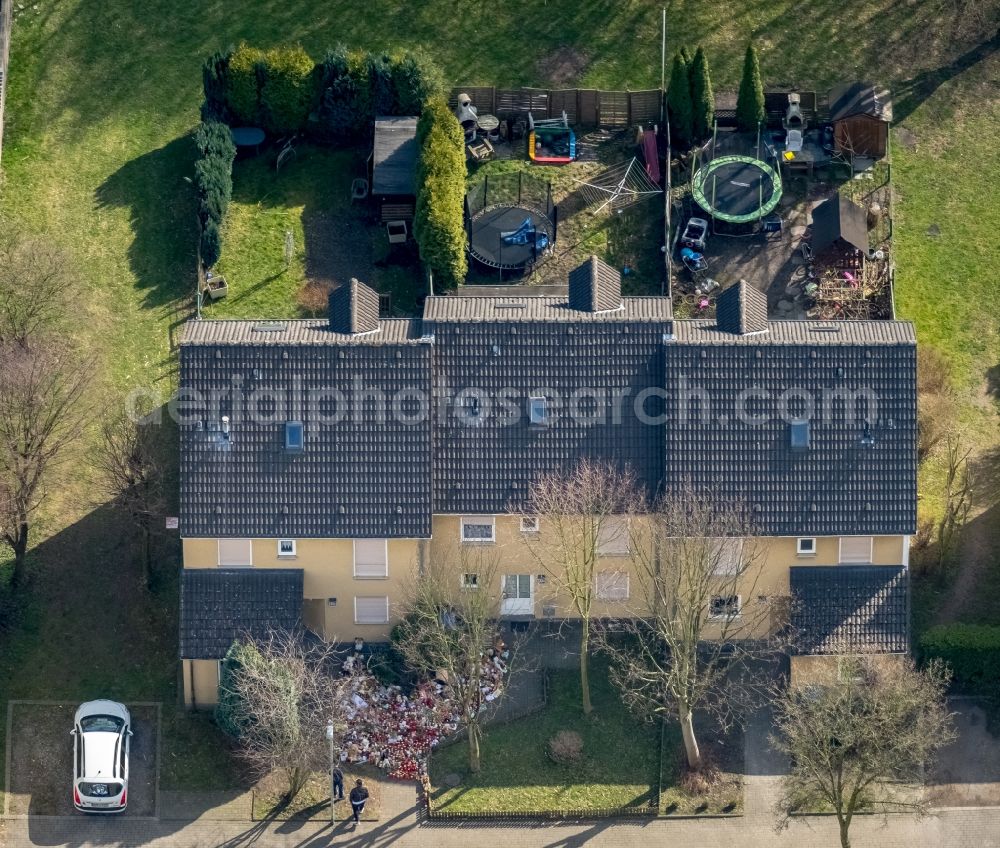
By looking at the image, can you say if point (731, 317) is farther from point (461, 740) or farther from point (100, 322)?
point (100, 322)

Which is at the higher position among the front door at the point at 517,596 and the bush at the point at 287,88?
the bush at the point at 287,88

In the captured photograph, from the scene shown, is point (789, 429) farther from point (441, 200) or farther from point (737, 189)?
point (441, 200)

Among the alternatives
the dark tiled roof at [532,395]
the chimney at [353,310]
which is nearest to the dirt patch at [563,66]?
the dark tiled roof at [532,395]

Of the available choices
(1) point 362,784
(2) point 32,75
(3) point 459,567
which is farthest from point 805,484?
(2) point 32,75

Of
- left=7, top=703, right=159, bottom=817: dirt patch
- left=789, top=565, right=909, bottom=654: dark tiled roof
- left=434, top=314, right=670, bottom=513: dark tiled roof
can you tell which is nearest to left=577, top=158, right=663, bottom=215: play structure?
left=434, top=314, right=670, bottom=513: dark tiled roof

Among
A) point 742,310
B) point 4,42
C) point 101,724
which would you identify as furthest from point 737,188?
point 101,724

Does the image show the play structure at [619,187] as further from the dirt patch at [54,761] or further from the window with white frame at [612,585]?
the dirt patch at [54,761]
